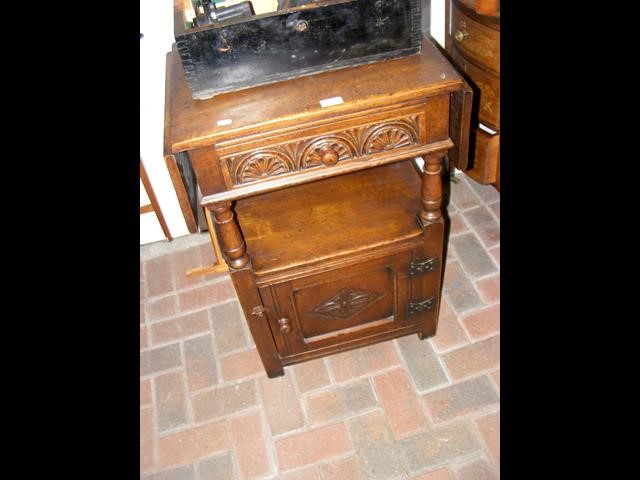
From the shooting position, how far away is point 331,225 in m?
1.92

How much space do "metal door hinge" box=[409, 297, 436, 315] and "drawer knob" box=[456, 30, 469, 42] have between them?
1.11m

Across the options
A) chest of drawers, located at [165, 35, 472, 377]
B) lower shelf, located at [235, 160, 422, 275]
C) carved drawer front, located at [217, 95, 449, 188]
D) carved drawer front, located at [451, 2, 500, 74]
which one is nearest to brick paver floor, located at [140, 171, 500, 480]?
chest of drawers, located at [165, 35, 472, 377]

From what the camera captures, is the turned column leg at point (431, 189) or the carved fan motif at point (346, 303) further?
the carved fan motif at point (346, 303)

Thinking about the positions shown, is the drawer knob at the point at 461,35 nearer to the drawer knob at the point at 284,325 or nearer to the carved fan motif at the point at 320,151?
the carved fan motif at the point at 320,151

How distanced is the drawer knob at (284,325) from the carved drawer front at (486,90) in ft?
4.09

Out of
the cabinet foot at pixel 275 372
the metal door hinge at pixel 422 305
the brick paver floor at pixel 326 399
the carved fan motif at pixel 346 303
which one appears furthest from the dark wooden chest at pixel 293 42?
the brick paver floor at pixel 326 399

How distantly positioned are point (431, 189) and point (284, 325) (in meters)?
0.76

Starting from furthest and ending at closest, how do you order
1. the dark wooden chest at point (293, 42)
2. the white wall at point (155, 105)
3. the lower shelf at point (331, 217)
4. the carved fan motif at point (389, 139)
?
1. the white wall at point (155, 105)
2. the lower shelf at point (331, 217)
3. the carved fan motif at point (389, 139)
4. the dark wooden chest at point (293, 42)

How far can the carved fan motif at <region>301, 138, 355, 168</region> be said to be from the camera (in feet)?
4.85

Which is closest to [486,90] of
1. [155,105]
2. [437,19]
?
[437,19]

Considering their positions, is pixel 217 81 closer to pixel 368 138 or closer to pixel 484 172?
pixel 368 138

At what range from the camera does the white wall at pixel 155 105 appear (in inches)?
82.5

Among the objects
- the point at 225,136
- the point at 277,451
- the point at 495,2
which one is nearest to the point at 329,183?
the point at 225,136

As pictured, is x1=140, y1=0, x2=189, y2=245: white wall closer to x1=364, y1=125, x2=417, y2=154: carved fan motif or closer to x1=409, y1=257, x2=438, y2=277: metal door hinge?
x1=364, y1=125, x2=417, y2=154: carved fan motif
